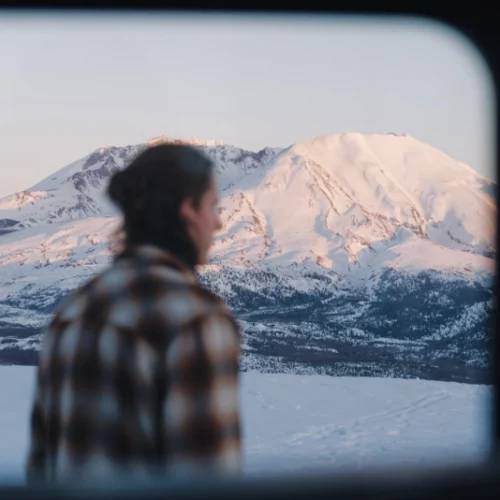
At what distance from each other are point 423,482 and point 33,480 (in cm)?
87

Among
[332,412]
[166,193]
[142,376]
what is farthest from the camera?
[332,412]

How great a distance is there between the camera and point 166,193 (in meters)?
1.89

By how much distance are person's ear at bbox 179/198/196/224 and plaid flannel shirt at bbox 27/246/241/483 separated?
0.15 meters

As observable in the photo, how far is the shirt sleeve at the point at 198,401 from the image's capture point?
1.69 meters

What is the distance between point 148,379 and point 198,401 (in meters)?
0.12

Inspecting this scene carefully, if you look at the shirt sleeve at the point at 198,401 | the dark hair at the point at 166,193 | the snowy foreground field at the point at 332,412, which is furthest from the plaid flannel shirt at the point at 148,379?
the snowy foreground field at the point at 332,412

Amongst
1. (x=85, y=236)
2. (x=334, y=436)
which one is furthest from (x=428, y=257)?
(x=334, y=436)

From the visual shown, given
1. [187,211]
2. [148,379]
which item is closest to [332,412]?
[187,211]

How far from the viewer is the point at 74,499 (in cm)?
155

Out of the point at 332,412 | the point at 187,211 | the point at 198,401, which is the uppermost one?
the point at 187,211

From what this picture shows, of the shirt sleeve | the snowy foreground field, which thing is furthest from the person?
the snowy foreground field

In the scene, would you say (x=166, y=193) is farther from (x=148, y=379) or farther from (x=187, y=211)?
(x=148, y=379)

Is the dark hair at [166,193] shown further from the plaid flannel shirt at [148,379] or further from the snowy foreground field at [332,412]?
the snowy foreground field at [332,412]

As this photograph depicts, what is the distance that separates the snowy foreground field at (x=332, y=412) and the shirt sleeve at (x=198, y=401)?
455 cm
